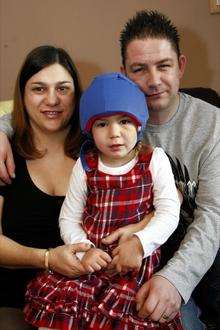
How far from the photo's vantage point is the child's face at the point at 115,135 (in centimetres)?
122

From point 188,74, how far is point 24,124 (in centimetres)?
94

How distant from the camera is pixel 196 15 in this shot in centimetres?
205

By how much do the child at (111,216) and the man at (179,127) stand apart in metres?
0.13

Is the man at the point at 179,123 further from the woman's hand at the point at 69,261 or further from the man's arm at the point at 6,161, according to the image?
the man's arm at the point at 6,161

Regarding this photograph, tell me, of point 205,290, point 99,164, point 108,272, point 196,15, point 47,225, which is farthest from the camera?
point 196,15

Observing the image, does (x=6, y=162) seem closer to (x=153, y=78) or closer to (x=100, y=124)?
(x=100, y=124)

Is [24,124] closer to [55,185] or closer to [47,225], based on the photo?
[55,185]

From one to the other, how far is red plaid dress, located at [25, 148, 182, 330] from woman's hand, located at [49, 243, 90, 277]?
0.02 meters

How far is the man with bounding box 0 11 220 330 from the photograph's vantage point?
130cm

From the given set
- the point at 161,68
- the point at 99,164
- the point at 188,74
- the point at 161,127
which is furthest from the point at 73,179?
the point at 188,74

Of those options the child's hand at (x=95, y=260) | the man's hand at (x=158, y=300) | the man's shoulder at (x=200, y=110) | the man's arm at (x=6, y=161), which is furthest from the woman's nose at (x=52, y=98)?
the man's hand at (x=158, y=300)

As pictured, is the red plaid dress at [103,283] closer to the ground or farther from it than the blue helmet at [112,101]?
closer to the ground

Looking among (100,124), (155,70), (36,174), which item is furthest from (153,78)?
(36,174)

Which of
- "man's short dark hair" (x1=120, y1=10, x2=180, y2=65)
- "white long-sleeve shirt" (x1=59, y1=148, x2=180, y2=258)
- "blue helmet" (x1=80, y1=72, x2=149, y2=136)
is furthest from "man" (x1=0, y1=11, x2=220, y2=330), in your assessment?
"blue helmet" (x1=80, y1=72, x2=149, y2=136)
